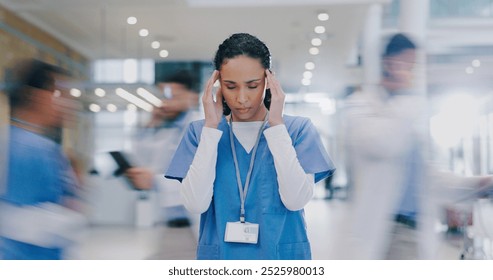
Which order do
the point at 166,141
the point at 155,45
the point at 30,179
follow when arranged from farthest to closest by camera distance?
the point at 155,45, the point at 166,141, the point at 30,179

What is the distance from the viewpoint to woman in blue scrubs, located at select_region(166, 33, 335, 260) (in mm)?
1029

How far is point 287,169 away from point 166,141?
2.20 feet

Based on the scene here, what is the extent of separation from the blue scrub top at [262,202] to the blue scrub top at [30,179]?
1.19 ft

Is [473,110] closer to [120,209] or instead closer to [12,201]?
[12,201]

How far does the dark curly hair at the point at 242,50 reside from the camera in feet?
3.41

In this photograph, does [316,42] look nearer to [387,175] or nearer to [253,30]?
[253,30]

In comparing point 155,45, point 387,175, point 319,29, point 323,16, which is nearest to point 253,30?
point 387,175

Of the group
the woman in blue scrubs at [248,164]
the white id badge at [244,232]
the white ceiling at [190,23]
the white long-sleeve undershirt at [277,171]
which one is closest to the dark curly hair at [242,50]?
the woman in blue scrubs at [248,164]

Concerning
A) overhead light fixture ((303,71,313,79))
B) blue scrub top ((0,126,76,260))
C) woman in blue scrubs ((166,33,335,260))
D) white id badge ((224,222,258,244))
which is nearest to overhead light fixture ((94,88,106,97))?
overhead light fixture ((303,71,313,79))

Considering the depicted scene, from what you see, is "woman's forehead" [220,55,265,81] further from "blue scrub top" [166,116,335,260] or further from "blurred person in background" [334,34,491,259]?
"blurred person in background" [334,34,491,259]

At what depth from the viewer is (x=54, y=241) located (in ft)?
4.25

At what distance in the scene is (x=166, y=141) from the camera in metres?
1.60

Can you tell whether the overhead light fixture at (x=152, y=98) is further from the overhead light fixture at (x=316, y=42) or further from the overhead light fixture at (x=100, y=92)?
the overhead light fixture at (x=316, y=42)
